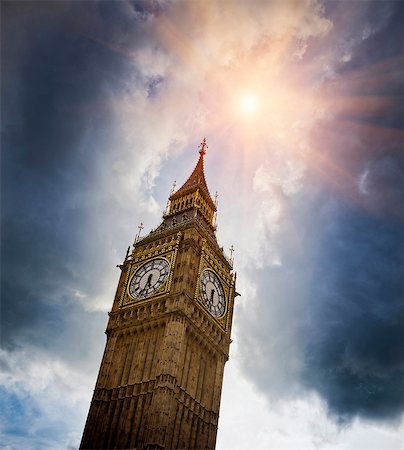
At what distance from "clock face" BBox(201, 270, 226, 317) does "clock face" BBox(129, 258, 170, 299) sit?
5.48 m

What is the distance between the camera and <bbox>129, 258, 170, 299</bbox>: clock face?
6969 cm

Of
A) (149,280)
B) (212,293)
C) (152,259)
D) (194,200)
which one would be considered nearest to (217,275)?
(212,293)

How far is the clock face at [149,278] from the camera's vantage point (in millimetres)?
69688

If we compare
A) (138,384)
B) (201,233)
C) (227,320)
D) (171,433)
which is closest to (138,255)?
(201,233)

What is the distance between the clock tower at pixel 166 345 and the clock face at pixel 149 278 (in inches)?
6.3

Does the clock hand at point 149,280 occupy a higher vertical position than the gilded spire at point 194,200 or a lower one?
lower

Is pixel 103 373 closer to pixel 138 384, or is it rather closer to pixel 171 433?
pixel 138 384

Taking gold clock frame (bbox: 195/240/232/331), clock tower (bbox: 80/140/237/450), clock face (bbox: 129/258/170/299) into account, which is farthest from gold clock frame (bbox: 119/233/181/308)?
gold clock frame (bbox: 195/240/232/331)

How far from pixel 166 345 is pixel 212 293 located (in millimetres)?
13298

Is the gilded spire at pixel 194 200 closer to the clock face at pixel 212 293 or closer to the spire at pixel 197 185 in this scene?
the spire at pixel 197 185

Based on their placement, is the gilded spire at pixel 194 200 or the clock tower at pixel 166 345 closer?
the clock tower at pixel 166 345

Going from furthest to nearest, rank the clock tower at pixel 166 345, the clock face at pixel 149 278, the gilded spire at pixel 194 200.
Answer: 1. the gilded spire at pixel 194 200
2. the clock face at pixel 149 278
3. the clock tower at pixel 166 345

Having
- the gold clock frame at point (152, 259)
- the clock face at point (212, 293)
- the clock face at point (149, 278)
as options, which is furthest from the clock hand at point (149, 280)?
the clock face at point (212, 293)

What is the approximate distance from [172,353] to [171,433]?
8619 millimetres
